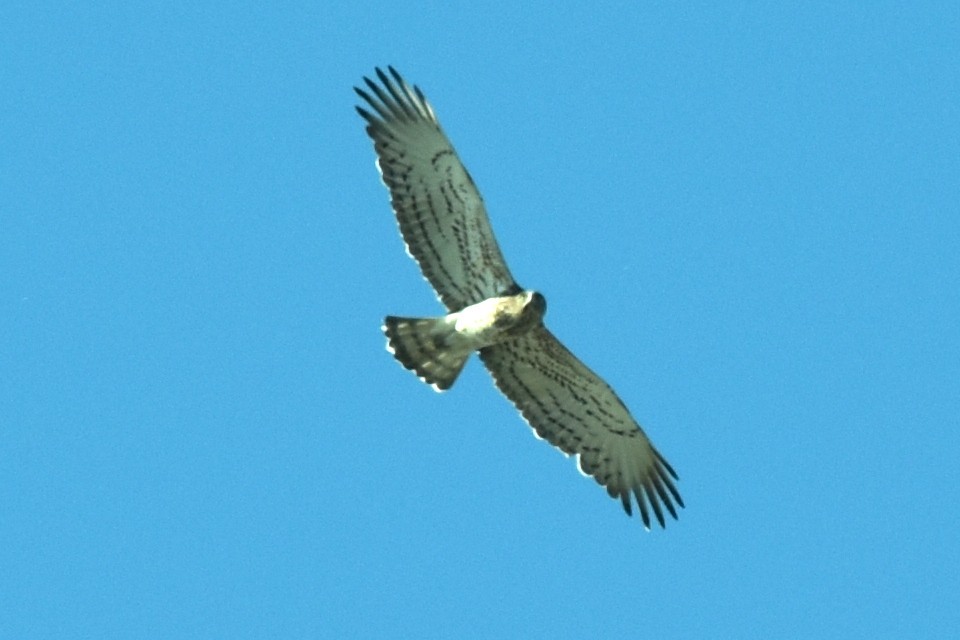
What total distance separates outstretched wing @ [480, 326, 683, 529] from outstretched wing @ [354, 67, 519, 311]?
549 millimetres

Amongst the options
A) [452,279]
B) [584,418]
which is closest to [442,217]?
[452,279]

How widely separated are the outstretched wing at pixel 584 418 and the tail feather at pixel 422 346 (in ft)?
1.90

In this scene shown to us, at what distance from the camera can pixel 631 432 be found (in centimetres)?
1691

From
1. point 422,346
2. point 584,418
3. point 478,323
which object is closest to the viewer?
point 478,323

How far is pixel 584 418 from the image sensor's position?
16828mm

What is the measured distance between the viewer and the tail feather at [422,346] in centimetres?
1598

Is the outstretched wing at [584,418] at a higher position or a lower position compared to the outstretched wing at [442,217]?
lower

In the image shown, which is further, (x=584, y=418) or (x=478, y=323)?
(x=584, y=418)

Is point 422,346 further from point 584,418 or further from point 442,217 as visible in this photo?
point 584,418

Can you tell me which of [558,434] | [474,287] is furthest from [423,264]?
[558,434]

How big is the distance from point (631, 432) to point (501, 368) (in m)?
1.19

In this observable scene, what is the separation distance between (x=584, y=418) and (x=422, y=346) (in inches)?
62.9

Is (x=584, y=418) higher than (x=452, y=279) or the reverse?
the reverse

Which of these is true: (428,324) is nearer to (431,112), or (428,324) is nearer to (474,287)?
(474,287)
